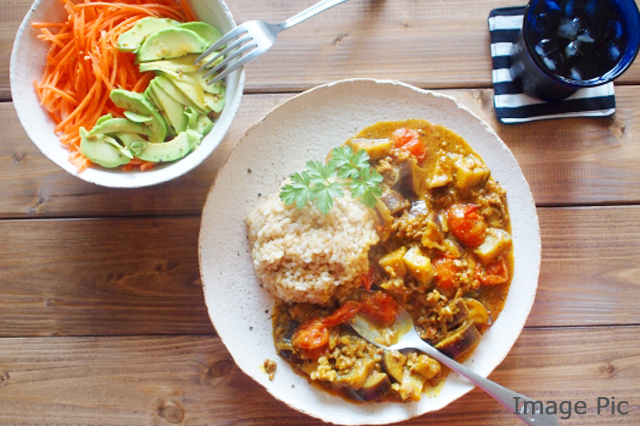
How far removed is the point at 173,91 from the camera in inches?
88.9

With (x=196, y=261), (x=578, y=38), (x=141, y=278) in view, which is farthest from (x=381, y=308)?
(x=578, y=38)

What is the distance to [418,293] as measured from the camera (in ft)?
8.14

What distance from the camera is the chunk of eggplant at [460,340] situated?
242 centimetres

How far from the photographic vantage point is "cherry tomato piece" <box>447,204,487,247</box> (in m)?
2.45

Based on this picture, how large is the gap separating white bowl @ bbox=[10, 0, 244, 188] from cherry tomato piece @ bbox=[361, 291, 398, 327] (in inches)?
42.2

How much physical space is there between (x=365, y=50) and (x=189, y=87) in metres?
1.08

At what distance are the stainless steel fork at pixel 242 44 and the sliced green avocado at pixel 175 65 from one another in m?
0.04

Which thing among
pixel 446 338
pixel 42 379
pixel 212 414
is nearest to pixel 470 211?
pixel 446 338

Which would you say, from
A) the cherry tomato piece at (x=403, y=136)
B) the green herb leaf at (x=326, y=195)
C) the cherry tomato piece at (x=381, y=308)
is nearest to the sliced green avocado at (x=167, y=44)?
the green herb leaf at (x=326, y=195)

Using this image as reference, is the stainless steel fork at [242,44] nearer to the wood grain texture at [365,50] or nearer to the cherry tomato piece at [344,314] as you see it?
the wood grain texture at [365,50]

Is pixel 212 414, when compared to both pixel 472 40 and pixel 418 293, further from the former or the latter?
pixel 472 40

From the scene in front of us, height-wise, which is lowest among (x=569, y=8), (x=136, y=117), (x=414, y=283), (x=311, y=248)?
(x=414, y=283)

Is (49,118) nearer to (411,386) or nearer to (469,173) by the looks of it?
(469,173)

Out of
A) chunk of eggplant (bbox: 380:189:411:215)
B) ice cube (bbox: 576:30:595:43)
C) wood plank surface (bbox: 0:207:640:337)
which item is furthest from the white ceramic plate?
ice cube (bbox: 576:30:595:43)
